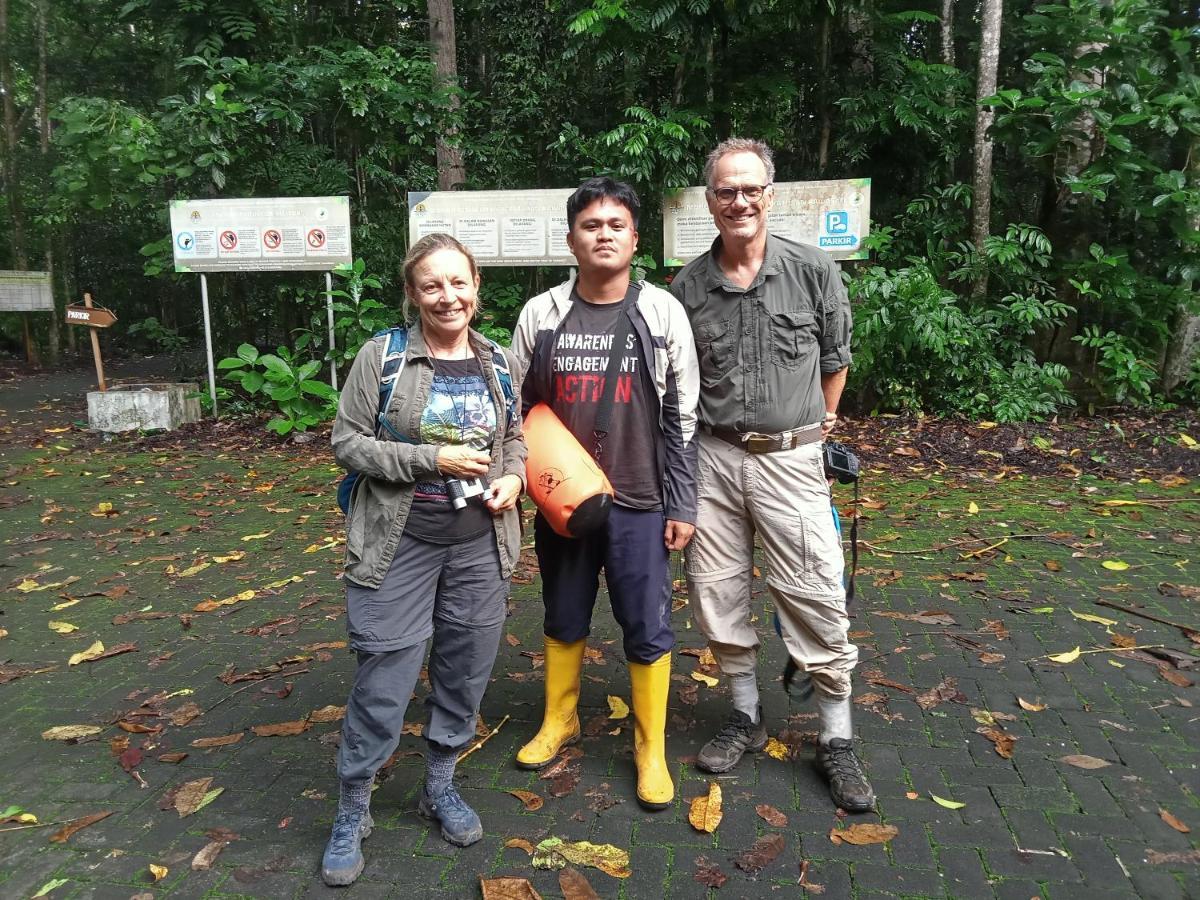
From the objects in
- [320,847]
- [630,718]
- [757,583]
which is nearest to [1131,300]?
[757,583]

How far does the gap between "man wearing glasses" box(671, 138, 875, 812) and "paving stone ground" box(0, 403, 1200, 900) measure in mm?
348

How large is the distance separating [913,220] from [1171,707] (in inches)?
315

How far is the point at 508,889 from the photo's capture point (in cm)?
248

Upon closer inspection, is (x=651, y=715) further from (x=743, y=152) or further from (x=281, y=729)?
(x=743, y=152)

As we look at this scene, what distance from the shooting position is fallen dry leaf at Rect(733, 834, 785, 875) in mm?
2564

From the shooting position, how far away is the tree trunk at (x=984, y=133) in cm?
928

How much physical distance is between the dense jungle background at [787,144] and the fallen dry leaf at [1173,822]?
21.3 ft

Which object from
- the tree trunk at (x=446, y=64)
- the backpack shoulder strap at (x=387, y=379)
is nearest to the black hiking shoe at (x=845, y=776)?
the backpack shoulder strap at (x=387, y=379)

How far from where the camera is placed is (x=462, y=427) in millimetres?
2627

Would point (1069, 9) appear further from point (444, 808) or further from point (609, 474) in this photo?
point (444, 808)

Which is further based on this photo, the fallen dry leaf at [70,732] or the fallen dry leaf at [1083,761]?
the fallen dry leaf at [70,732]

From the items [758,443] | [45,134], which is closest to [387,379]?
[758,443]

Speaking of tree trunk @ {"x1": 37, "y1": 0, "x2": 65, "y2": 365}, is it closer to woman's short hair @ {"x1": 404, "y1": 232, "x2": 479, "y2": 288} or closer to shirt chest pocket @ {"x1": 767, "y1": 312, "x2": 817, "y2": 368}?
woman's short hair @ {"x1": 404, "y1": 232, "x2": 479, "y2": 288}

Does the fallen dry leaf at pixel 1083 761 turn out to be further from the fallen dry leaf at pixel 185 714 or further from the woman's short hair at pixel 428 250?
the fallen dry leaf at pixel 185 714
